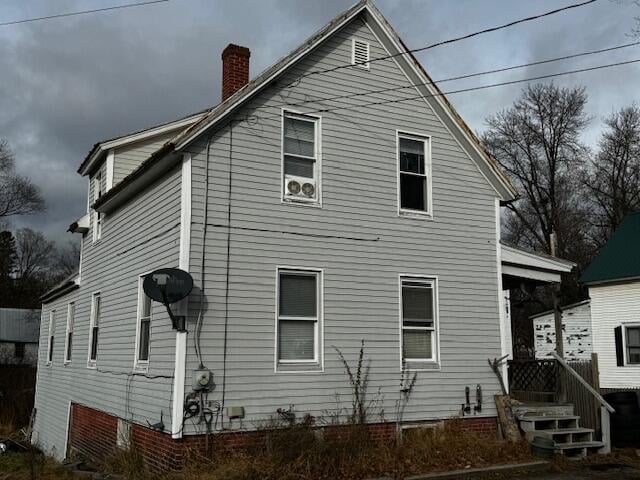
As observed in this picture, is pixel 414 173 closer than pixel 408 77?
Yes

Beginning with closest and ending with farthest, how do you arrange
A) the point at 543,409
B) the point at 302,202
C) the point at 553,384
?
the point at 302,202, the point at 543,409, the point at 553,384

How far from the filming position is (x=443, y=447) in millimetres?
A: 11625

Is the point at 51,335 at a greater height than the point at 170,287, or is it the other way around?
the point at 170,287

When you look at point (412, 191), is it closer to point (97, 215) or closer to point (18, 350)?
point (97, 215)

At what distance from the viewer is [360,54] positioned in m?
13.2

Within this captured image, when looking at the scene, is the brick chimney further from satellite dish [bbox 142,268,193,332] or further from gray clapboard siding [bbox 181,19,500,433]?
satellite dish [bbox 142,268,193,332]

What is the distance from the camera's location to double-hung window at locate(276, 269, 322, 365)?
11445 mm

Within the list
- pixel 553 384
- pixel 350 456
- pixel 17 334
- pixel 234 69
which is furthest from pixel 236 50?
pixel 17 334

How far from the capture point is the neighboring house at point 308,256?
1080cm

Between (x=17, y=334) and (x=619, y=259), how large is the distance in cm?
5595

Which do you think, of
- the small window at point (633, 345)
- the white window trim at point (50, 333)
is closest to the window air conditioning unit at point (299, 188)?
the white window trim at point (50, 333)

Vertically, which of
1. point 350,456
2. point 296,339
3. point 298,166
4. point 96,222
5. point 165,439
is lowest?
point 350,456

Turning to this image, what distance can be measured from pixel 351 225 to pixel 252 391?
3.66 m

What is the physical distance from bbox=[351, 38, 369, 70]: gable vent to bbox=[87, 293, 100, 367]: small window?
816 cm
